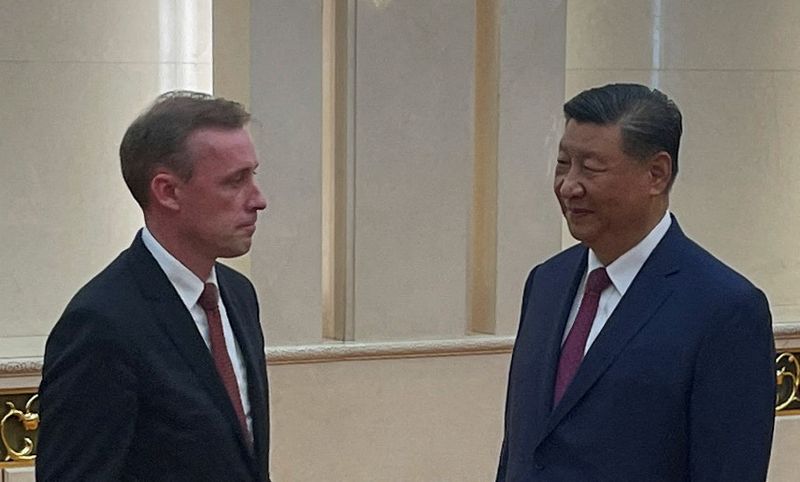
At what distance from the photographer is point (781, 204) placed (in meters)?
7.02

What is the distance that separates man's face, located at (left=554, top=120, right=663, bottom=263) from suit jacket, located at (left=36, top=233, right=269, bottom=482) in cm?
77

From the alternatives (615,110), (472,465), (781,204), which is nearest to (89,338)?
(615,110)

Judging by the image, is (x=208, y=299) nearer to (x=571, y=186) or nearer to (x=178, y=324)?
(x=178, y=324)

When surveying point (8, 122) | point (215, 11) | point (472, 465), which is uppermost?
point (215, 11)

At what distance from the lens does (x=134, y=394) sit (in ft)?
8.87

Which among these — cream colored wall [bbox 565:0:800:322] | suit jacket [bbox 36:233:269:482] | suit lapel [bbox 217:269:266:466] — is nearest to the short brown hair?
suit jacket [bbox 36:233:269:482]

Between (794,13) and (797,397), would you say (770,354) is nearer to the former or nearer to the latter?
(797,397)

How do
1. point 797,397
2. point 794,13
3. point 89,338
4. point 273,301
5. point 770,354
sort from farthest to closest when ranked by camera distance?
point 794,13 < point 797,397 < point 273,301 < point 770,354 < point 89,338

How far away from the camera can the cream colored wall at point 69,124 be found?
5.70 m

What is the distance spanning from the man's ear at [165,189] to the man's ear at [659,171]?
0.91 m

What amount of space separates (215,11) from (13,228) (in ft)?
3.64

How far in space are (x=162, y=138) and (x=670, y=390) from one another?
1.06m

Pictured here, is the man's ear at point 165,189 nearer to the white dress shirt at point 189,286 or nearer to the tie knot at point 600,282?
the white dress shirt at point 189,286

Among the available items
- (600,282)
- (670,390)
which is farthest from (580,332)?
(670,390)
